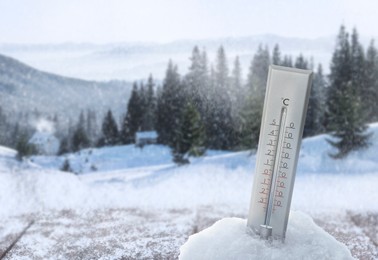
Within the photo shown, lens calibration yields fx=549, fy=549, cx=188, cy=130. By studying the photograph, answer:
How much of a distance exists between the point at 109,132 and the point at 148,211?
164 cm

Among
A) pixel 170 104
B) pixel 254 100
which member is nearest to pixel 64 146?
pixel 170 104

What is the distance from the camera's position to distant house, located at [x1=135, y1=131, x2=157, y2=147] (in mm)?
2785

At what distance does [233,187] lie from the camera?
1594mm

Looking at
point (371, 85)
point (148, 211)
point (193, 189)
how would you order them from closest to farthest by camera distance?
point (148, 211)
point (193, 189)
point (371, 85)

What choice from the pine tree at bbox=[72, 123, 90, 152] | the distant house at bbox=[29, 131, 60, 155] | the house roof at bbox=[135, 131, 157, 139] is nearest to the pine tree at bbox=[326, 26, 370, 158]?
the house roof at bbox=[135, 131, 157, 139]

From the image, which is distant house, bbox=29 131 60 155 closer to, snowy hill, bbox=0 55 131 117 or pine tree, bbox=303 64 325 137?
snowy hill, bbox=0 55 131 117

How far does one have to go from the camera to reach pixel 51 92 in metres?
2.90

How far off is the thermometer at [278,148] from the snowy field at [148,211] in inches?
8.4

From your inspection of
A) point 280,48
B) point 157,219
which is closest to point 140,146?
point 280,48

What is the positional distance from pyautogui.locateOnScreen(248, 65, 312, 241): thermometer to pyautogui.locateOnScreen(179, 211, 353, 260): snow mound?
0.02m

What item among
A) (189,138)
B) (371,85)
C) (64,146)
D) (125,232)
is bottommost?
(64,146)

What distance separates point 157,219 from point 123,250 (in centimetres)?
24

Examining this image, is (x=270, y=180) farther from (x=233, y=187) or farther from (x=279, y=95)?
(x=233, y=187)

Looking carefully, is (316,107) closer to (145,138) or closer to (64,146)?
(145,138)
